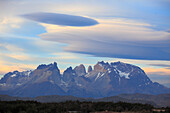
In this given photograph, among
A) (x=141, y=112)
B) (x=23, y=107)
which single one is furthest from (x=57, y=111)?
(x=141, y=112)

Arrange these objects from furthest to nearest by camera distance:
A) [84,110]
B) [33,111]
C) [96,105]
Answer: [96,105] < [84,110] < [33,111]

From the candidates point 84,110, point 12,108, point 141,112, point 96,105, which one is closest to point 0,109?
point 12,108

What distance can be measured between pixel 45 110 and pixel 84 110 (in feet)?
17.1

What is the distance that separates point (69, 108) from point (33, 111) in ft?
19.6

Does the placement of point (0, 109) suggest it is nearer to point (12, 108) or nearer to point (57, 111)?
point (12, 108)

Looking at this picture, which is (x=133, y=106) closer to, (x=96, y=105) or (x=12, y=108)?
(x=96, y=105)

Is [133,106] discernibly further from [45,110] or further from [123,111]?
[45,110]

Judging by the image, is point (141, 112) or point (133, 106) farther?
point (133, 106)

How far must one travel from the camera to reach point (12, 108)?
1565 inches

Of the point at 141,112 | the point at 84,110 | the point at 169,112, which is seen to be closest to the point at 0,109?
the point at 84,110

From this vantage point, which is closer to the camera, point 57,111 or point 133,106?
point 57,111

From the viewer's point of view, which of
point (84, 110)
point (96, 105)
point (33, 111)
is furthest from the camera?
point (96, 105)

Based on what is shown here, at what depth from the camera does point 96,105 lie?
4528 centimetres

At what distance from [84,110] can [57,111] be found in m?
3.79
